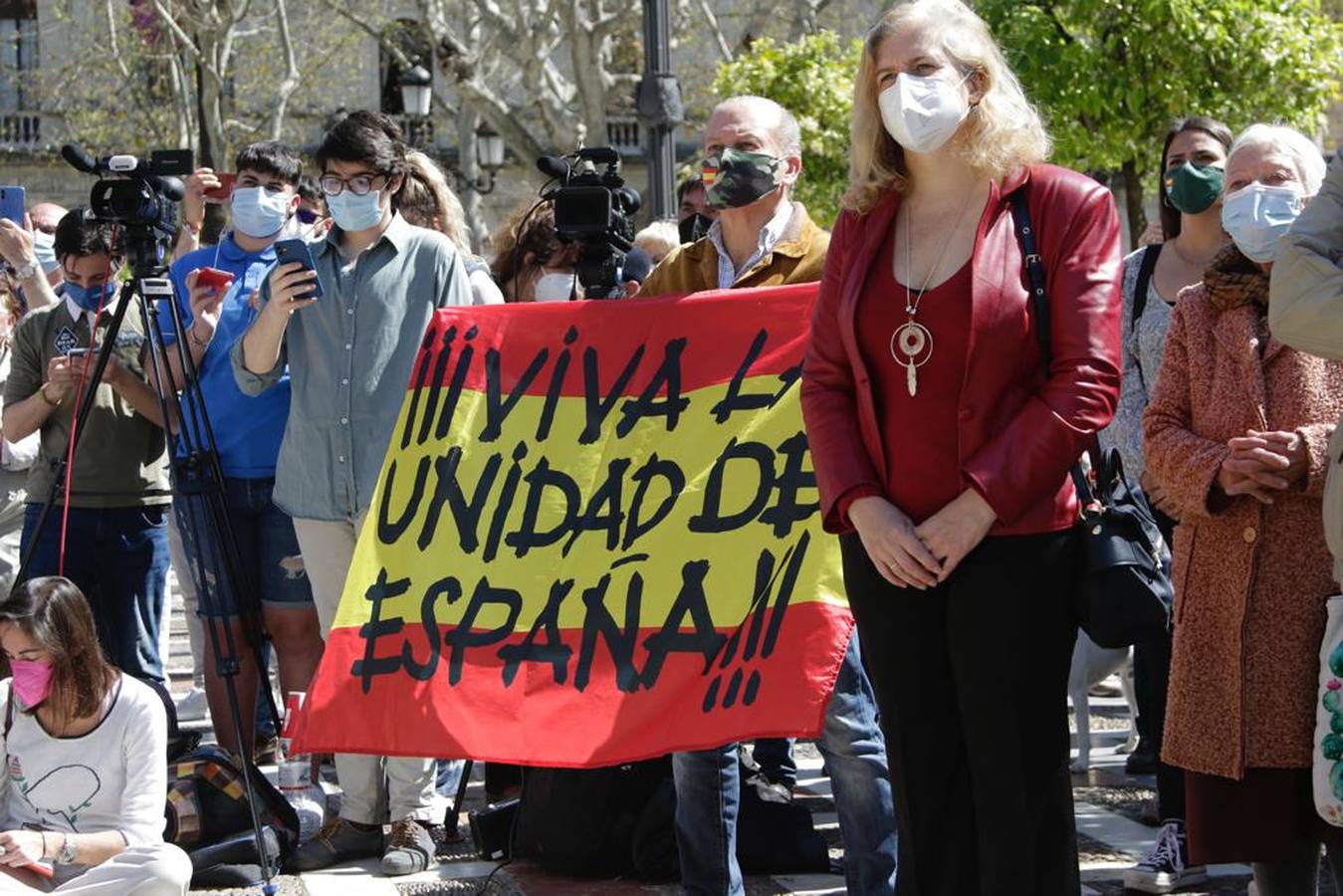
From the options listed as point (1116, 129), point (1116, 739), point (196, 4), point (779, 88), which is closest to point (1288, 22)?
point (1116, 129)

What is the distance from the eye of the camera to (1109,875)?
207 inches

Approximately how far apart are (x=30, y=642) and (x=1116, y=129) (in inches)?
370

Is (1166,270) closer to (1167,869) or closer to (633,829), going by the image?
(1167,869)

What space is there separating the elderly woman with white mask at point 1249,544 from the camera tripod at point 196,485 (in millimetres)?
2489

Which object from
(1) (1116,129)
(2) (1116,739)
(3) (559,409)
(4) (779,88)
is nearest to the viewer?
(3) (559,409)

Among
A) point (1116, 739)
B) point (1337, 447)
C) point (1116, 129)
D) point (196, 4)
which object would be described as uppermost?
point (196, 4)

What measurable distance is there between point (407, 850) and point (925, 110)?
8.92 feet

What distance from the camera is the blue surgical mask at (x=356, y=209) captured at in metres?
5.58

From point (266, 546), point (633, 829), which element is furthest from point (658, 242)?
point (633, 829)

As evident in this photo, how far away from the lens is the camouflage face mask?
184 inches

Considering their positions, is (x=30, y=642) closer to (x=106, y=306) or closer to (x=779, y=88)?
(x=106, y=306)

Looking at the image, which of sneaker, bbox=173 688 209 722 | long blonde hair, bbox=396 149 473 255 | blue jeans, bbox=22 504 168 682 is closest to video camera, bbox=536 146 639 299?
long blonde hair, bbox=396 149 473 255

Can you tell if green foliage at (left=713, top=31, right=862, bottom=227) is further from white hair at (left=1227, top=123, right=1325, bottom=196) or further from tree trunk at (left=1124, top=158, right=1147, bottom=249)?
white hair at (left=1227, top=123, right=1325, bottom=196)

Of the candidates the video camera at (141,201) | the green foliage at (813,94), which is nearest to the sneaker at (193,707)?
the video camera at (141,201)
